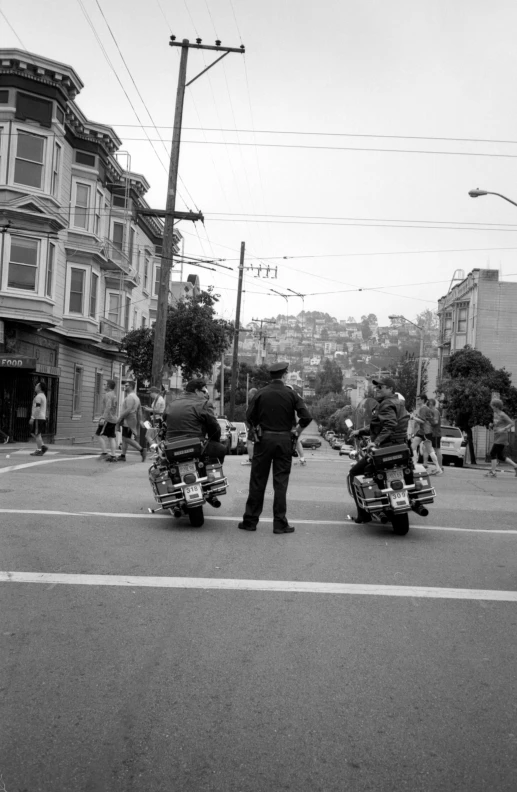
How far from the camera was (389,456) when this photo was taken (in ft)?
29.8

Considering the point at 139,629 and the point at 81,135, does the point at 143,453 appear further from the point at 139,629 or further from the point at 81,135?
the point at 81,135

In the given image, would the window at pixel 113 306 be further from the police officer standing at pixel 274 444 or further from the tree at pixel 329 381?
the tree at pixel 329 381

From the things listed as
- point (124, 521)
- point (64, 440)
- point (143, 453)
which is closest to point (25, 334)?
point (64, 440)

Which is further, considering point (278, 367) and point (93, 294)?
point (93, 294)

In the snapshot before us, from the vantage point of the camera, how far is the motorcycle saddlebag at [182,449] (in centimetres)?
923

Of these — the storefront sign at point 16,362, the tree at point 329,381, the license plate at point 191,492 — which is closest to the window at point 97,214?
the storefront sign at point 16,362

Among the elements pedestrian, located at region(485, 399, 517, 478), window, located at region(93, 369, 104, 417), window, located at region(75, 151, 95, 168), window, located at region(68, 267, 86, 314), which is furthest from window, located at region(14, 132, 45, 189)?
pedestrian, located at region(485, 399, 517, 478)

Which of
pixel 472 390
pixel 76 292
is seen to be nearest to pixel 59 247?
pixel 76 292

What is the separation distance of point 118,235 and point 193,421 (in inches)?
1168

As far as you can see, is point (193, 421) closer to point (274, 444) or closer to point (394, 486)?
point (274, 444)

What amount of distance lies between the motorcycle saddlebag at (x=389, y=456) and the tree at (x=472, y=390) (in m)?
31.4

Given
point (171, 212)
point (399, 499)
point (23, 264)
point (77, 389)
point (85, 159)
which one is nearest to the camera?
point (399, 499)

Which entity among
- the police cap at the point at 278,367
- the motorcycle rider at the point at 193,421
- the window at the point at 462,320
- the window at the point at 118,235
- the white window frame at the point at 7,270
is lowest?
the motorcycle rider at the point at 193,421

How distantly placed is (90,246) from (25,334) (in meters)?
5.43
